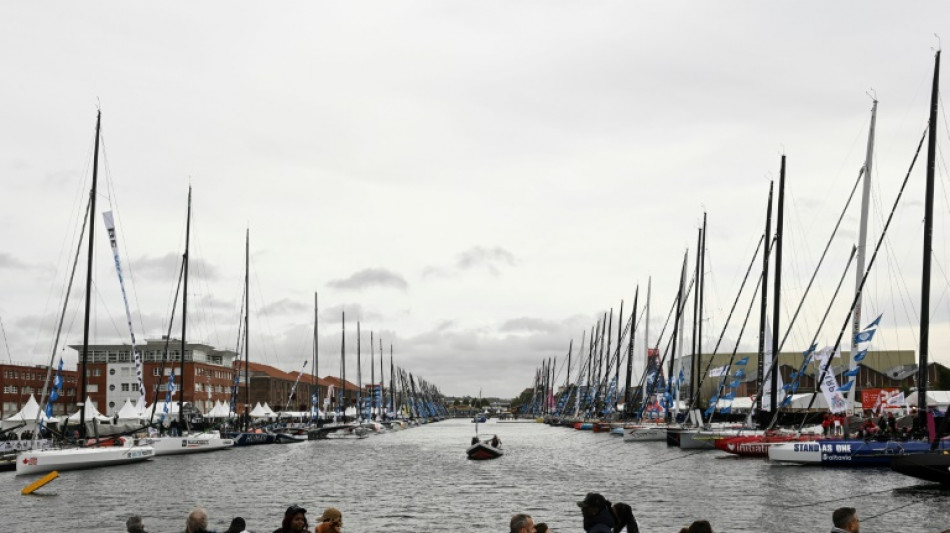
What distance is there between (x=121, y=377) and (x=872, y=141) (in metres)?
141

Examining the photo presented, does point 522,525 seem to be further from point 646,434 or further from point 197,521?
point 646,434

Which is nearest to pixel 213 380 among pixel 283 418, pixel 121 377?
Result: pixel 121 377

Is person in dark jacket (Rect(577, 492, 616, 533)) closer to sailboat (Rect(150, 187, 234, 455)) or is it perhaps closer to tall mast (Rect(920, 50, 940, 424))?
tall mast (Rect(920, 50, 940, 424))

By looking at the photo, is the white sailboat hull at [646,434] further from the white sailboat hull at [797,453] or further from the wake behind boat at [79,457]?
the wake behind boat at [79,457]

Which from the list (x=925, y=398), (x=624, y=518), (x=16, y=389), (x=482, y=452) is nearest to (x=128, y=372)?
(x=16, y=389)

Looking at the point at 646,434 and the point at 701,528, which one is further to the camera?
the point at 646,434

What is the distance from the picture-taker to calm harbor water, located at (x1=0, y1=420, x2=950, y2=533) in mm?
35406

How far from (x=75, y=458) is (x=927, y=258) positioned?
49.5 metres

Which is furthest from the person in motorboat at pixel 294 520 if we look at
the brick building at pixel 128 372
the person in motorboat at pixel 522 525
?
the brick building at pixel 128 372

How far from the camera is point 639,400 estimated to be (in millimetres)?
119750

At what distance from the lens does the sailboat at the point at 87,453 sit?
5506cm

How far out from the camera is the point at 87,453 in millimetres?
59250

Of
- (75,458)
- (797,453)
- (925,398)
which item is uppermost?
(925,398)

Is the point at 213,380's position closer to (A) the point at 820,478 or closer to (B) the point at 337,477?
(B) the point at 337,477
